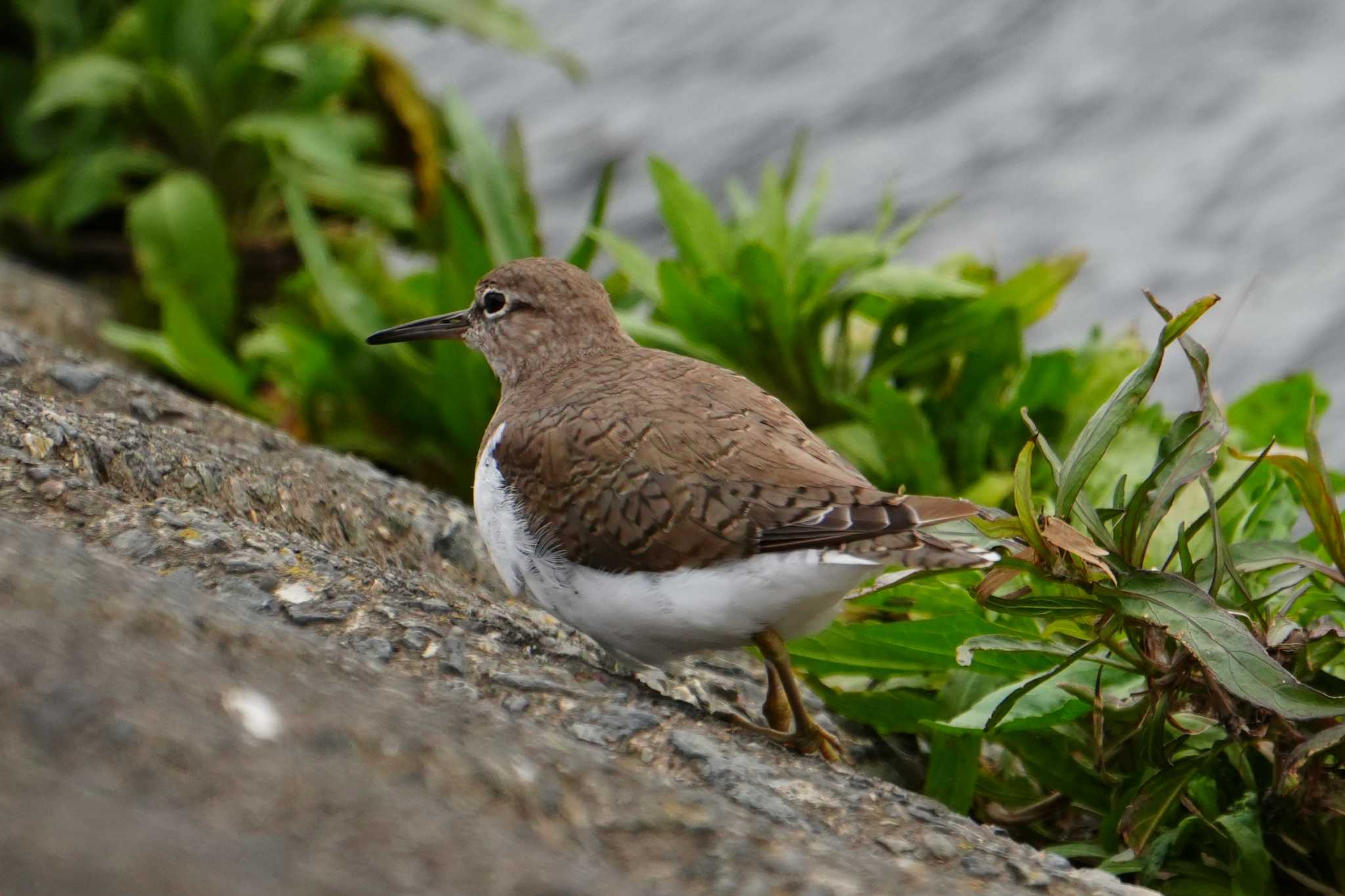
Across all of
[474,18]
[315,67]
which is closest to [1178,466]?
[315,67]

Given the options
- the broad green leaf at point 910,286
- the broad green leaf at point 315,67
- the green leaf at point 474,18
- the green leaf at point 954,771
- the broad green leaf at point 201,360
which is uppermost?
the green leaf at point 474,18

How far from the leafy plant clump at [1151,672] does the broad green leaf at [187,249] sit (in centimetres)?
447

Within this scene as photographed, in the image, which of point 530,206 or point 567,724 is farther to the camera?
point 530,206

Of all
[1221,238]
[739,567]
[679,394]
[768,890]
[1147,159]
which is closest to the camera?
[768,890]

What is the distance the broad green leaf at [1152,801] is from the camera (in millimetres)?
3846

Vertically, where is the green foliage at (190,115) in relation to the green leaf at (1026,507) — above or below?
above

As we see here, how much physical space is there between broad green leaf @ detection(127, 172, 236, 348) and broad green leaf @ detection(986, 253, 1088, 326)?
151 inches

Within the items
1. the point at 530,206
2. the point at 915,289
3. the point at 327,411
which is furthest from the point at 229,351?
the point at 915,289

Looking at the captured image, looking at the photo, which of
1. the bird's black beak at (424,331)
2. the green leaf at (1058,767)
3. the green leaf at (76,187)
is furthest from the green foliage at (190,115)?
the green leaf at (1058,767)

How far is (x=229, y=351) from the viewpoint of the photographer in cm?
789

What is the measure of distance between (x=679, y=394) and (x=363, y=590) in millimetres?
1011

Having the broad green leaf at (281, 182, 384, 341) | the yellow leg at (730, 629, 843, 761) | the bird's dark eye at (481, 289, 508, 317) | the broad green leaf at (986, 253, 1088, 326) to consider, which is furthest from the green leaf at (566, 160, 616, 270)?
the yellow leg at (730, 629, 843, 761)

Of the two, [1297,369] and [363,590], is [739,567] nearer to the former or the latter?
[363,590]

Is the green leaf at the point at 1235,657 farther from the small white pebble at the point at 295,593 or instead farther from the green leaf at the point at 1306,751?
the small white pebble at the point at 295,593
